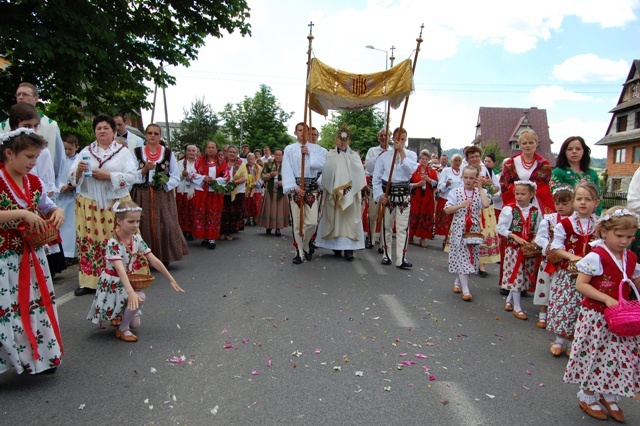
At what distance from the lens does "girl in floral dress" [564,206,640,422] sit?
3.36m

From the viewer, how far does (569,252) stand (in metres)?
4.62

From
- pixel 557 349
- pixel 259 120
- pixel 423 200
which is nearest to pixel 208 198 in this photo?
pixel 423 200

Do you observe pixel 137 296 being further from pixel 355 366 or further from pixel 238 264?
pixel 238 264

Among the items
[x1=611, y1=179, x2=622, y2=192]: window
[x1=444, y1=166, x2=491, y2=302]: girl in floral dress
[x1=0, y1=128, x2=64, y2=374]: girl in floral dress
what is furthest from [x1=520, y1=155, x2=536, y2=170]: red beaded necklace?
[x1=611, y1=179, x2=622, y2=192]: window

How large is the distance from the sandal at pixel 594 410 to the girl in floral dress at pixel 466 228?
2954mm

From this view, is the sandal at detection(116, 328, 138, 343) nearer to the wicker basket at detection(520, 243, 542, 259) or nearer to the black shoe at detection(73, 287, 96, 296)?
the black shoe at detection(73, 287, 96, 296)

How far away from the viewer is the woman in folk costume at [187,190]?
10445mm

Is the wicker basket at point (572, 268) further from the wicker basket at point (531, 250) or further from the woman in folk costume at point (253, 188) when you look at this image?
the woman in folk costume at point (253, 188)

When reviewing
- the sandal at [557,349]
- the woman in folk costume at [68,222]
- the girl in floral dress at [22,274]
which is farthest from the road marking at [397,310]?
the woman in folk costume at [68,222]

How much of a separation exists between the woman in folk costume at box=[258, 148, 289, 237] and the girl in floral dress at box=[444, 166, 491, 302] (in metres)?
6.33

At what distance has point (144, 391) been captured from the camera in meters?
3.44

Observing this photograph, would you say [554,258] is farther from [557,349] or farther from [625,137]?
[625,137]

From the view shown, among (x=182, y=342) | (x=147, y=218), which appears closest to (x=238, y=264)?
(x=147, y=218)

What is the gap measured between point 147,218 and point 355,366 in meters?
4.70
